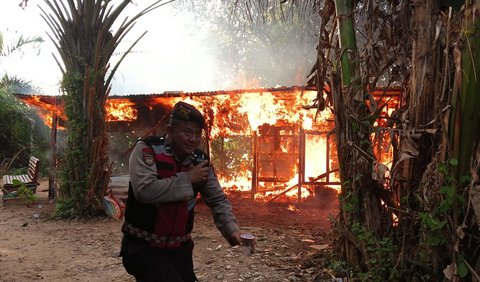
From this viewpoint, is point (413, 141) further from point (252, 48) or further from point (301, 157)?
point (252, 48)

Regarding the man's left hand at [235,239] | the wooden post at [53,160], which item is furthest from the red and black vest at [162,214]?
the wooden post at [53,160]

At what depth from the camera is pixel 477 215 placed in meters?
2.82

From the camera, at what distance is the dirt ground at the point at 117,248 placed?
16.3 feet

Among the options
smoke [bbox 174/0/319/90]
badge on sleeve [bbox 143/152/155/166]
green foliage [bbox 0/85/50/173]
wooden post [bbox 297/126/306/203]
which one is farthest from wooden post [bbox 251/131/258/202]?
smoke [bbox 174/0/319/90]

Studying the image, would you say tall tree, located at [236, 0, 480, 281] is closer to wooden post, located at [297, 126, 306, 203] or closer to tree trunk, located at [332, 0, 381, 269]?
tree trunk, located at [332, 0, 381, 269]

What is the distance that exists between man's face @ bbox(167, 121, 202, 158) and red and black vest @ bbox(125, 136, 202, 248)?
77 mm

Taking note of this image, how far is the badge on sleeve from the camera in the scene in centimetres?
223

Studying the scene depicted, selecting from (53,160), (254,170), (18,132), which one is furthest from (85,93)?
(18,132)

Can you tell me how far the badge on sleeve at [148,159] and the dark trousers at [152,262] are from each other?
0.47 metres

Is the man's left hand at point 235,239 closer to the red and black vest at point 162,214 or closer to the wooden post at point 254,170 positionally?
the red and black vest at point 162,214

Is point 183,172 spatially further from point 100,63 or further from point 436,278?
point 100,63

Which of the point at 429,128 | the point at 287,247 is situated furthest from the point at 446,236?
the point at 287,247

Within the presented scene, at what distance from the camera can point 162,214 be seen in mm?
2271

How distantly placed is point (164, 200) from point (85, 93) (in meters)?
7.05
